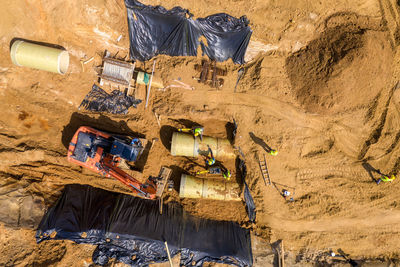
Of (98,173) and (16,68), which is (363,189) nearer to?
(98,173)

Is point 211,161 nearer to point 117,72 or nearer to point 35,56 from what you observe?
point 117,72

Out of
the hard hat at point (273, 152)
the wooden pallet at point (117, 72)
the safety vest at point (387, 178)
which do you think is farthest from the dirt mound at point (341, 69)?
the wooden pallet at point (117, 72)

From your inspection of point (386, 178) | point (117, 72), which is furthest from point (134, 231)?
point (386, 178)

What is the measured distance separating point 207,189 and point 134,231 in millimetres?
4353

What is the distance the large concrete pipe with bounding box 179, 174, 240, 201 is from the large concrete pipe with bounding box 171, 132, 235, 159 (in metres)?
1.45

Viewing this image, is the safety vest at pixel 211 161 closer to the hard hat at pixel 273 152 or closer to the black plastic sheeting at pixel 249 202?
the black plastic sheeting at pixel 249 202

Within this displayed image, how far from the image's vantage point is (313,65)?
40.3ft

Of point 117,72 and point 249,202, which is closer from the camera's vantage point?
point 249,202

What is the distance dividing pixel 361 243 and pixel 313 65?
10735 mm

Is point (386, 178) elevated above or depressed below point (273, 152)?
below

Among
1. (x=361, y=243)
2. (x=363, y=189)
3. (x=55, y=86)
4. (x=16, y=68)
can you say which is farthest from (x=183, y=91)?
(x=361, y=243)

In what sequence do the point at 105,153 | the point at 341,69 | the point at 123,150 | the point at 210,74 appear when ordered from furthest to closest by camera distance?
the point at 210,74 → the point at 341,69 → the point at 105,153 → the point at 123,150

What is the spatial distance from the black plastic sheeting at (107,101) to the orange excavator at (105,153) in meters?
1.99

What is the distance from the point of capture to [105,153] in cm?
1103
